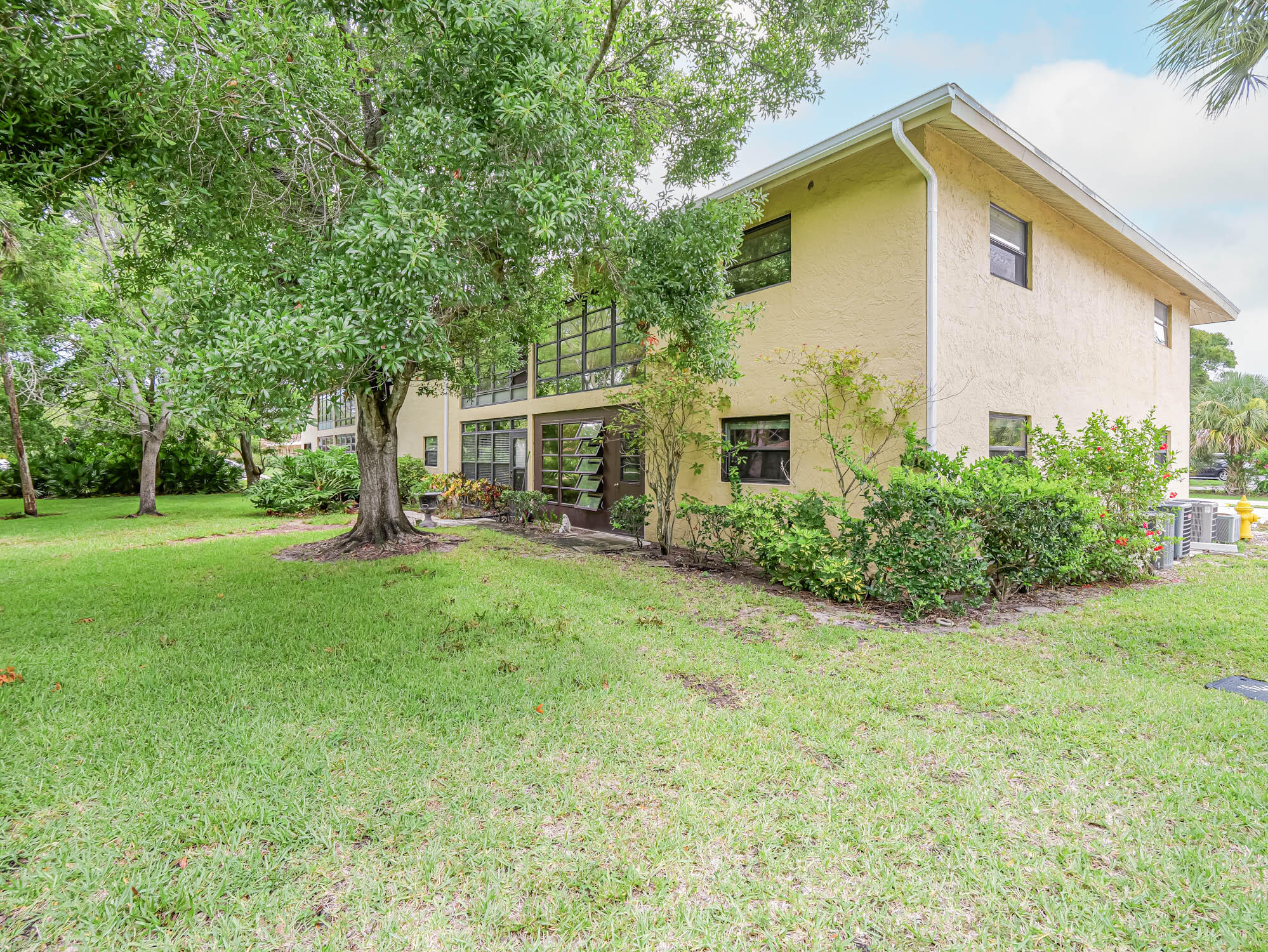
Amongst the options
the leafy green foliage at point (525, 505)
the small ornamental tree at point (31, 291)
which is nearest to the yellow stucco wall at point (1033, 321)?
the leafy green foliage at point (525, 505)

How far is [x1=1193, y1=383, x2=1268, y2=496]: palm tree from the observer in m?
18.5

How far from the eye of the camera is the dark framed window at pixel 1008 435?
7.33m

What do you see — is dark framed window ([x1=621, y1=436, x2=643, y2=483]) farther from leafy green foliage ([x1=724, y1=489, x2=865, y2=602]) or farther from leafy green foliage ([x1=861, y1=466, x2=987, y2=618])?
leafy green foliage ([x1=861, y1=466, x2=987, y2=618])

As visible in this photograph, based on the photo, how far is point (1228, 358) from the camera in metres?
32.2

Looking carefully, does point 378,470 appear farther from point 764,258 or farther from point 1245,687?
point 1245,687

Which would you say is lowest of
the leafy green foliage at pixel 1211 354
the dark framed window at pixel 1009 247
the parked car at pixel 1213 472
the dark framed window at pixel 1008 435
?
the parked car at pixel 1213 472

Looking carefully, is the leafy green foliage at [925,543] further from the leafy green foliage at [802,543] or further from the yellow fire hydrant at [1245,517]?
the yellow fire hydrant at [1245,517]

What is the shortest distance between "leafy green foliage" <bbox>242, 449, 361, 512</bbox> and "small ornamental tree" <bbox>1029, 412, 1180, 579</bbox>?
1493cm

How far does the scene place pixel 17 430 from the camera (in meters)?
13.5

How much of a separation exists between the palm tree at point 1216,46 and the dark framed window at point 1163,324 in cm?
694

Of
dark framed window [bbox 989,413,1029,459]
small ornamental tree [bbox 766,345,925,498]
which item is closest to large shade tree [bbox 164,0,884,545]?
small ornamental tree [bbox 766,345,925,498]

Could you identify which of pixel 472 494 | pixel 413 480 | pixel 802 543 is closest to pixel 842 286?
pixel 802 543

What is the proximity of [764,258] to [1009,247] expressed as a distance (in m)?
3.30

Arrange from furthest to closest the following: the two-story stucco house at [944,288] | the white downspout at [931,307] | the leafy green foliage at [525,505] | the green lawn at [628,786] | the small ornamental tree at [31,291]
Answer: the leafy green foliage at [525,505] < the small ornamental tree at [31,291] < the two-story stucco house at [944,288] < the white downspout at [931,307] < the green lawn at [628,786]
